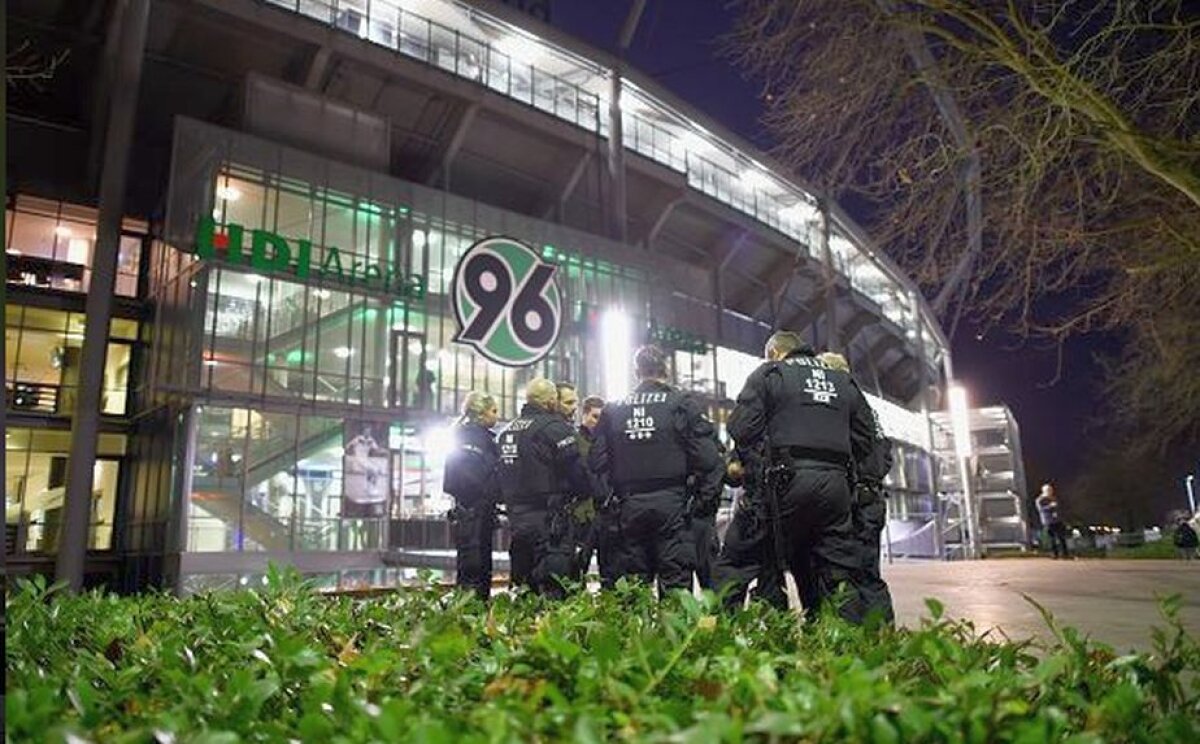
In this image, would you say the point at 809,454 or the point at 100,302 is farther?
the point at 100,302

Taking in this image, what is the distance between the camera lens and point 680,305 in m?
30.0

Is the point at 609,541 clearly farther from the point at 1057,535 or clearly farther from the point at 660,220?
the point at 660,220

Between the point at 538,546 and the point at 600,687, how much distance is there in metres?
5.26

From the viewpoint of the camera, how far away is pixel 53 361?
22.9 m

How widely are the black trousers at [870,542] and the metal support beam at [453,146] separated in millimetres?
→ 21579

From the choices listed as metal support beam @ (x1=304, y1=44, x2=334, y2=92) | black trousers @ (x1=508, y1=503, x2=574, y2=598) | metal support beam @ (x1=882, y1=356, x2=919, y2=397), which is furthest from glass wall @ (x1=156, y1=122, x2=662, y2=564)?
metal support beam @ (x1=882, y1=356, x2=919, y2=397)

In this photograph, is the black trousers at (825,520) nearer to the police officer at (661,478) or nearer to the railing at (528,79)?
the police officer at (661,478)

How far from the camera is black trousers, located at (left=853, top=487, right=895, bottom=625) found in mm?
4703

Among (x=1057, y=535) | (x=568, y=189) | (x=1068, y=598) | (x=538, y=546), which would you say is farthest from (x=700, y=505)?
(x=568, y=189)

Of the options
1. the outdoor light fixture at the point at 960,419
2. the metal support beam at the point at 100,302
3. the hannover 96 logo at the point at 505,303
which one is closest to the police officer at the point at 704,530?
the hannover 96 logo at the point at 505,303

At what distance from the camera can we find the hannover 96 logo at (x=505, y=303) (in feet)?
46.7

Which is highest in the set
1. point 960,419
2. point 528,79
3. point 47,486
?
point 528,79

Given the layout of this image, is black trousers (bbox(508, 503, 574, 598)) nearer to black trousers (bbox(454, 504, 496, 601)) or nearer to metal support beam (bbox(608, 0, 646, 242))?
black trousers (bbox(454, 504, 496, 601))

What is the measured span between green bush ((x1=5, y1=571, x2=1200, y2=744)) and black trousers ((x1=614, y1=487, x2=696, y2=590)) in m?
3.06
